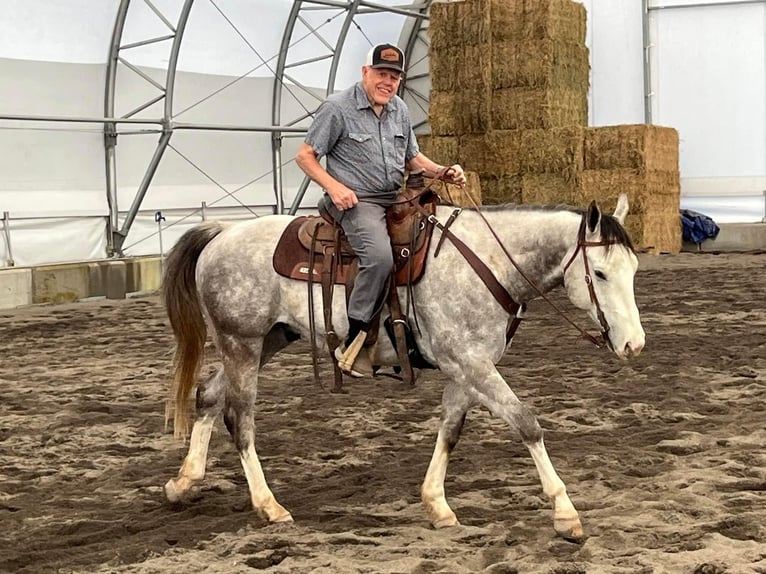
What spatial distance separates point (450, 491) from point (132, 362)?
490 centimetres

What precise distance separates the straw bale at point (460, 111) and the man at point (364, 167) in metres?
13.8

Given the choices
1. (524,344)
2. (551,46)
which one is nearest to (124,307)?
(524,344)

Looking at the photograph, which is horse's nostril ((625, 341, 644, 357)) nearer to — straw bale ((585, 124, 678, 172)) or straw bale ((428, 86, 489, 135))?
straw bale ((428, 86, 489, 135))

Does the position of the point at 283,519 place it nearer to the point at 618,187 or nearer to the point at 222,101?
the point at 222,101

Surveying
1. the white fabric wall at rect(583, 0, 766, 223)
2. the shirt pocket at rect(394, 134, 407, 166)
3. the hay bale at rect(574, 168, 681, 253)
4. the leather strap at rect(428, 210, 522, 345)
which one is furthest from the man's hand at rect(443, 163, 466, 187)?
the white fabric wall at rect(583, 0, 766, 223)

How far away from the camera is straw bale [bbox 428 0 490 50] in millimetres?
18250

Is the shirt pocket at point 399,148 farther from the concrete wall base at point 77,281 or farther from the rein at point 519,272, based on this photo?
the concrete wall base at point 77,281

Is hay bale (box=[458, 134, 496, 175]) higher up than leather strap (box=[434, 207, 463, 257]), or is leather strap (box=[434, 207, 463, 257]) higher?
hay bale (box=[458, 134, 496, 175])

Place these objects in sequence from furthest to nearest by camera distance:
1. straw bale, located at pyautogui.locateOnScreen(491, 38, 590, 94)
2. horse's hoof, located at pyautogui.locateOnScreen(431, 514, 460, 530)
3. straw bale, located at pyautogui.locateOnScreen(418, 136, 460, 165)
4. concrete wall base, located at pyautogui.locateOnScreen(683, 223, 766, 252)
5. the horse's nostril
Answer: concrete wall base, located at pyautogui.locateOnScreen(683, 223, 766, 252), straw bale, located at pyautogui.locateOnScreen(418, 136, 460, 165), straw bale, located at pyautogui.locateOnScreen(491, 38, 590, 94), horse's hoof, located at pyautogui.locateOnScreen(431, 514, 460, 530), the horse's nostril

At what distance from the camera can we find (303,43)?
19.5 metres

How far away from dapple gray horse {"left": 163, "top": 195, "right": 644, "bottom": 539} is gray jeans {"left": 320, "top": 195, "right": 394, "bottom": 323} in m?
0.18

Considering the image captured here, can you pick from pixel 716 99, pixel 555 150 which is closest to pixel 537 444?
pixel 555 150

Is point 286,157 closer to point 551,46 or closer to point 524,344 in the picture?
point 551,46

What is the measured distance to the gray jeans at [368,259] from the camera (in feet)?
15.1
